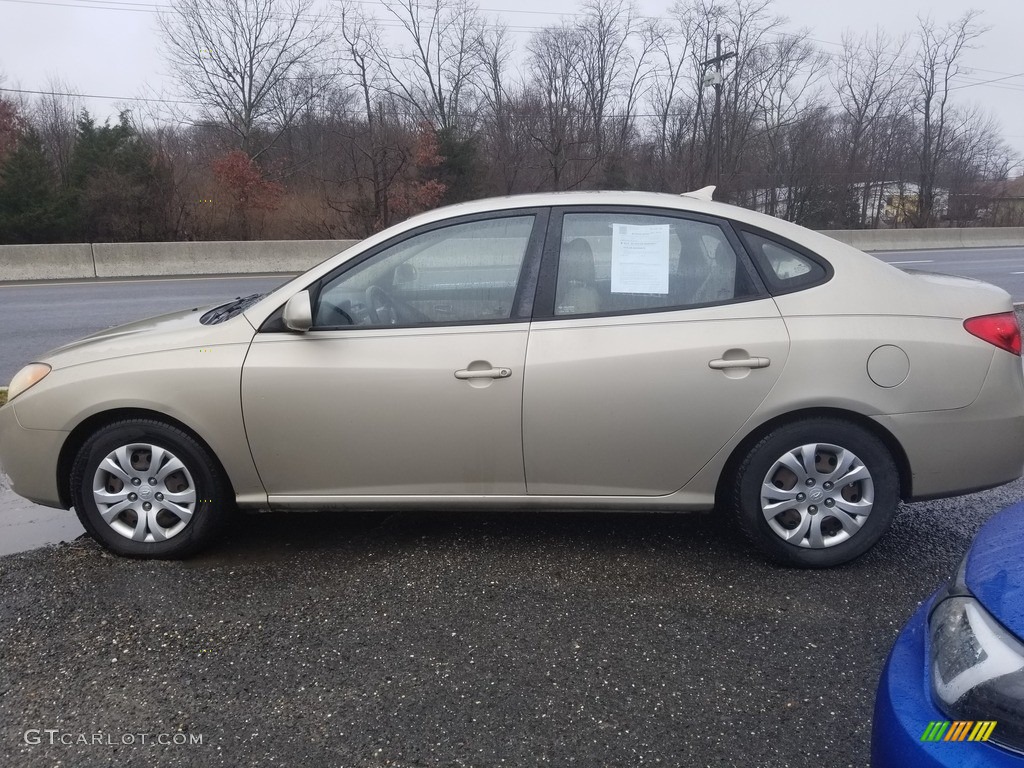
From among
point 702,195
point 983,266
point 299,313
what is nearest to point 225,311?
point 299,313

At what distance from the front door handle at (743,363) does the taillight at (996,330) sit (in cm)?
92

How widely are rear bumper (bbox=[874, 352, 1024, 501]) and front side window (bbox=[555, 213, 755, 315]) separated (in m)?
0.94

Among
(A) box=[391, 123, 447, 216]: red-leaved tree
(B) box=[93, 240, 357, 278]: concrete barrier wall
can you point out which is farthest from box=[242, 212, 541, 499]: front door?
(A) box=[391, 123, 447, 216]: red-leaved tree

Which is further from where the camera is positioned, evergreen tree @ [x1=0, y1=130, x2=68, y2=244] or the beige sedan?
evergreen tree @ [x1=0, y1=130, x2=68, y2=244]

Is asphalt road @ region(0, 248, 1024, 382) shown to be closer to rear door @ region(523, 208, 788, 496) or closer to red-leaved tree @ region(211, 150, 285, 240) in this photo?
rear door @ region(523, 208, 788, 496)

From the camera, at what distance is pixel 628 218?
3.66m

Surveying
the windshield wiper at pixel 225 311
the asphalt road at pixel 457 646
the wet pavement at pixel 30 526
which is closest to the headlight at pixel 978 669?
the asphalt road at pixel 457 646

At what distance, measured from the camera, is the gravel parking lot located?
2.45 meters

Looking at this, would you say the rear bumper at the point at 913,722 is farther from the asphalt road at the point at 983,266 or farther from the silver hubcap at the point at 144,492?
the asphalt road at the point at 983,266

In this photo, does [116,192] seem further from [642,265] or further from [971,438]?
[971,438]

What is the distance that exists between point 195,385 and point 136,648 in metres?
1.13

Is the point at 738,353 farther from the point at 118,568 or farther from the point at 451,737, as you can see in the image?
the point at 118,568

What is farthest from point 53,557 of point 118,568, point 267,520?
point 267,520

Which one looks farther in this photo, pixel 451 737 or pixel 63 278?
pixel 63 278
